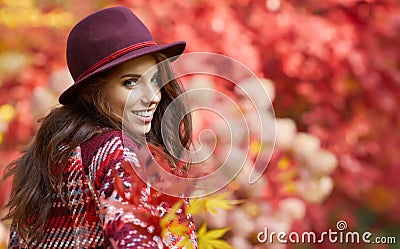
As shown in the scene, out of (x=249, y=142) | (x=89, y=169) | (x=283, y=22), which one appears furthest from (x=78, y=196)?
(x=283, y=22)

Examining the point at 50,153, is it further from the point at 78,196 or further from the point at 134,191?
the point at 134,191

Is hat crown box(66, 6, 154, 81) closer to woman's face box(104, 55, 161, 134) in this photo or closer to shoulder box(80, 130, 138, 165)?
woman's face box(104, 55, 161, 134)

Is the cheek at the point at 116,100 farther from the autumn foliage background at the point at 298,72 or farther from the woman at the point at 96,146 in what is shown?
the autumn foliage background at the point at 298,72

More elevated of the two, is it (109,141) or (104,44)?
(104,44)

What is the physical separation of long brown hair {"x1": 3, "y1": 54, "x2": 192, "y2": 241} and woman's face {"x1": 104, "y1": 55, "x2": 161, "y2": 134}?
0.06 feet

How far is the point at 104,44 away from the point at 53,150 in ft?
0.76

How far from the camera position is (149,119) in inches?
66.2

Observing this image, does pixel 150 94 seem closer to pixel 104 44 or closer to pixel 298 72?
pixel 104 44

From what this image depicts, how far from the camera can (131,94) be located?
5.41 ft

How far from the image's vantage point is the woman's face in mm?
1652

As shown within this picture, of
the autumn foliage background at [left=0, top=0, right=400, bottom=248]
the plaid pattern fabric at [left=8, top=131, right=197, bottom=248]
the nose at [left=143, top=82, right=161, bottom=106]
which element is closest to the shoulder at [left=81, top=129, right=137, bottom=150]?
the plaid pattern fabric at [left=8, top=131, right=197, bottom=248]

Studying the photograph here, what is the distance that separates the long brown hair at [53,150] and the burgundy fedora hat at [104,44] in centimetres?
3

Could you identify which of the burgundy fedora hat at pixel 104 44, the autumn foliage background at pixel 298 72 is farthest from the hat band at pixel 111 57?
the autumn foliage background at pixel 298 72

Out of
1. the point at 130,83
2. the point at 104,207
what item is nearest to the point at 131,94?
the point at 130,83
